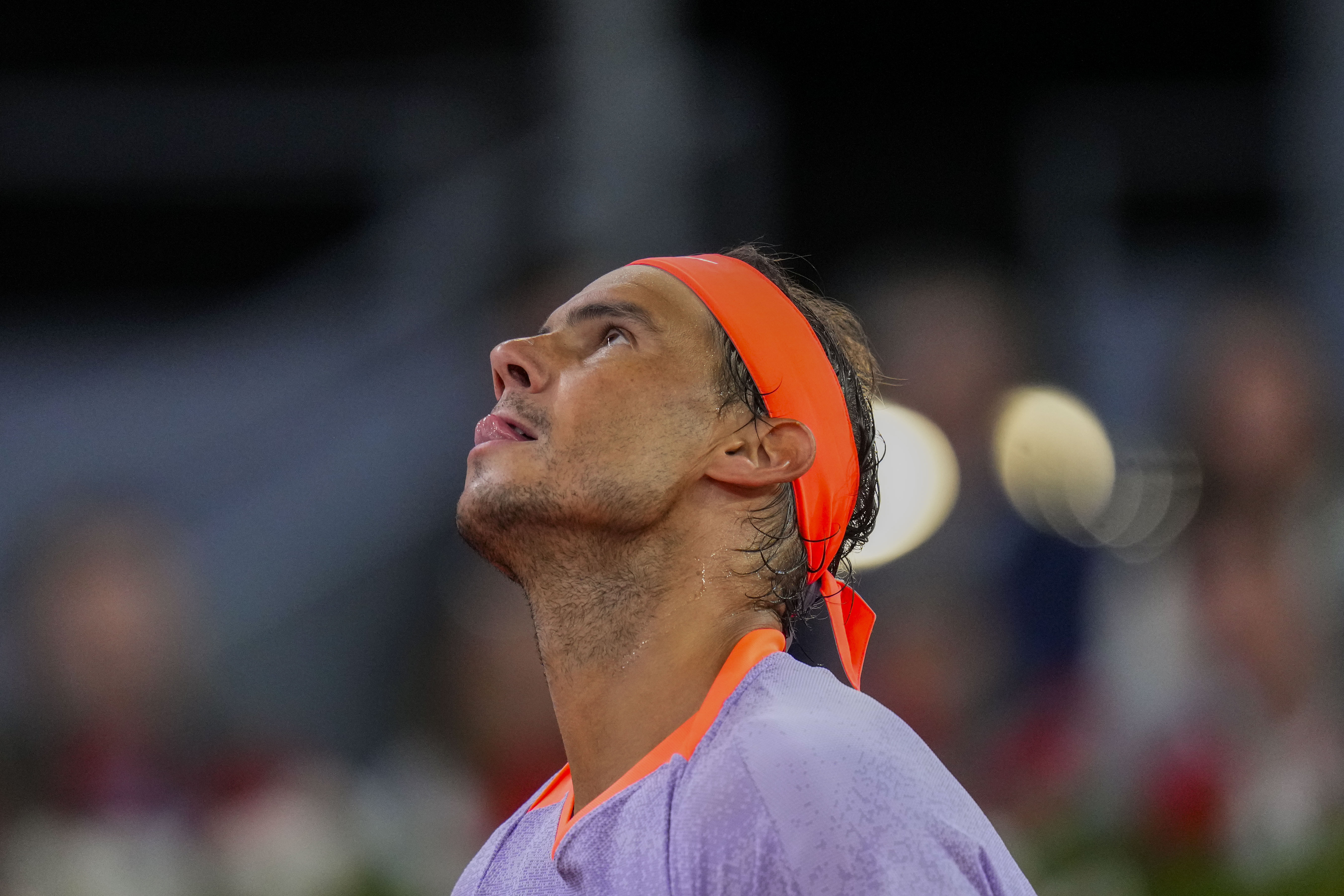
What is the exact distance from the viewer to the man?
1.83 m

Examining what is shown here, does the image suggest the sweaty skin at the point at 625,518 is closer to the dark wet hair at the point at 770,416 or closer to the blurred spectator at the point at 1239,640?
the dark wet hair at the point at 770,416

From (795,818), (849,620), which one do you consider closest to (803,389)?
(849,620)

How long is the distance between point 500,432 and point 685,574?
1.28 feet

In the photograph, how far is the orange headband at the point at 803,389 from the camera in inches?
96.9

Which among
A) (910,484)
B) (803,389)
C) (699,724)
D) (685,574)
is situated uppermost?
(803,389)

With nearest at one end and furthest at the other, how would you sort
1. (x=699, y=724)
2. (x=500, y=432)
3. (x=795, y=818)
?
(x=795, y=818), (x=699, y=724), (x=500, y=432)

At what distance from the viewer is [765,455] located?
2426mm

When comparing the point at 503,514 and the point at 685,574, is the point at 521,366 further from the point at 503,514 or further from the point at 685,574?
the point at 685,574

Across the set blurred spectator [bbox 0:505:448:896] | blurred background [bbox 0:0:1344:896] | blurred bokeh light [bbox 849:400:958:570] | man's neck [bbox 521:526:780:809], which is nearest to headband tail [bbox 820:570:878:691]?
man's neck [bbox 521:526:780:809]

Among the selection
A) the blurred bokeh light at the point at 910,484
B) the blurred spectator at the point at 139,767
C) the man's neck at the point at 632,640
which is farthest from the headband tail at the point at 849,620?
the blurred bokeh light at the point at 910,484

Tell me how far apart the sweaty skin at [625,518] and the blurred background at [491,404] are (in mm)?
1590

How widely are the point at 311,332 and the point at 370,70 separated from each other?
58.8 inches

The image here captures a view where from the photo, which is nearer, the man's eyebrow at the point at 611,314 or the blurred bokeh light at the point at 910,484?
the man's eyebrow at the point at 611,314

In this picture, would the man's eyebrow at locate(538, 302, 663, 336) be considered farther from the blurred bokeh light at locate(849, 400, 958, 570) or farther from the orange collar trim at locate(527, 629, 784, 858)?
the blurred bokeh light at locate(849, 400, 958, 570)
